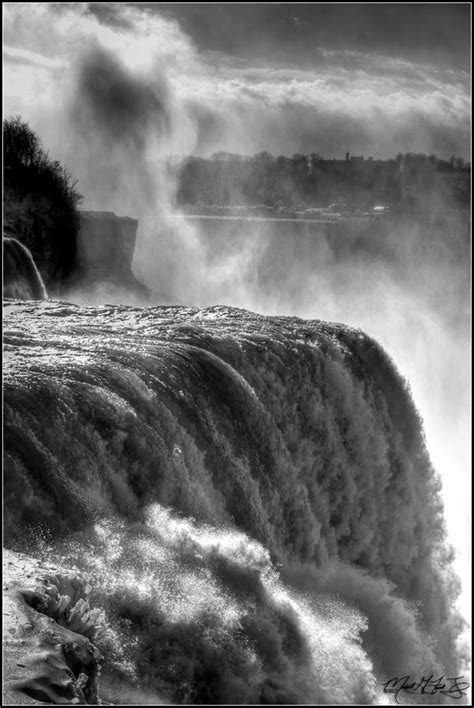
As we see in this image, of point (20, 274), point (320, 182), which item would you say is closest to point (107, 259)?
point (320, 182)

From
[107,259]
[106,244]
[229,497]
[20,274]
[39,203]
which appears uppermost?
[39,203]

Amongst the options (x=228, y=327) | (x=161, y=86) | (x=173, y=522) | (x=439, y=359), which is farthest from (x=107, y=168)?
(x=173, y=522)

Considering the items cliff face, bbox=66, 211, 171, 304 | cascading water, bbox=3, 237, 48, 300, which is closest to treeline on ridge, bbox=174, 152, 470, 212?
cliff face, bbox=66, 211, 171, 304

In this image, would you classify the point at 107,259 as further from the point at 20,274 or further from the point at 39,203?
the point at 20,274

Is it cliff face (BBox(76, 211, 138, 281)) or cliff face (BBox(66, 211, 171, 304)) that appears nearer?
cliff face (BBox(66, 211, 171, 304))
